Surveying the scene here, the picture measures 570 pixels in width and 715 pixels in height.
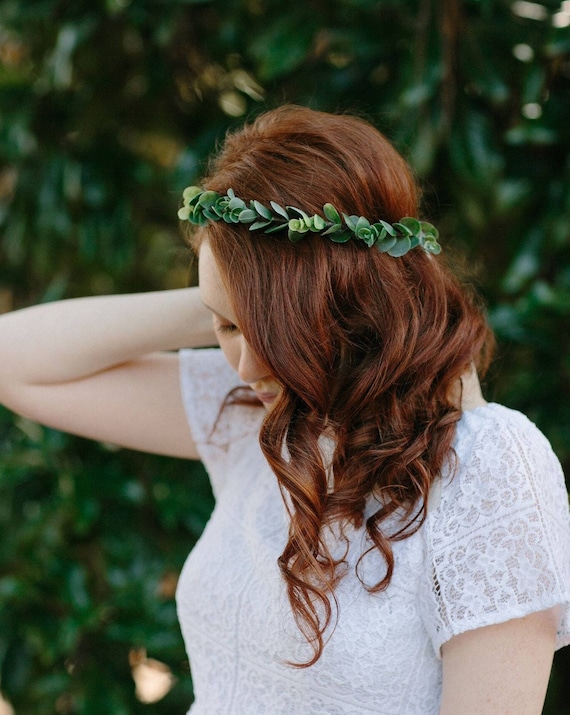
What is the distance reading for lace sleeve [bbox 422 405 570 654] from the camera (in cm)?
83

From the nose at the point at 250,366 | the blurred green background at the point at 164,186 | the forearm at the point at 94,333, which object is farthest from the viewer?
the blurred green background at the point at 164,186

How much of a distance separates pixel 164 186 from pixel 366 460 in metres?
1.17

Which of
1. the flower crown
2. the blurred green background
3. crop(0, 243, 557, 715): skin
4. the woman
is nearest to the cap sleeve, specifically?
crop(0, 243, 557, 715): skin

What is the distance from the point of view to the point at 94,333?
47.7 inches

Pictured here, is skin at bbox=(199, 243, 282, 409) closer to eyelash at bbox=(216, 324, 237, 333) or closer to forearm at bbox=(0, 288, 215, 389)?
eyelash at bbox=(216, 324, 237, 333)

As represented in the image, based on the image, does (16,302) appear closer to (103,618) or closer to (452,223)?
(103,618)

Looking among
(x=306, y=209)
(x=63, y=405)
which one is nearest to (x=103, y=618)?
(x=63, y=405)

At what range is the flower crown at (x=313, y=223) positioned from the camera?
0.87m

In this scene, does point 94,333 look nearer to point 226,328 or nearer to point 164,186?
point 226,328

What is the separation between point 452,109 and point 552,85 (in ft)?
0.61

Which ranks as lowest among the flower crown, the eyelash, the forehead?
the eyelash

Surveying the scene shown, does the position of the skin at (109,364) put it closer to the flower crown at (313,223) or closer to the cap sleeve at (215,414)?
the cap sleeve at (215,414)

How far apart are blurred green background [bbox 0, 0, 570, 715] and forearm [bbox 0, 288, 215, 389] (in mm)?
492

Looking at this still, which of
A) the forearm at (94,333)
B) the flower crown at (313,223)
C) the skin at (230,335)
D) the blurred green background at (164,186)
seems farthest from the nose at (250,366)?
the blurred green background at (164,186)
